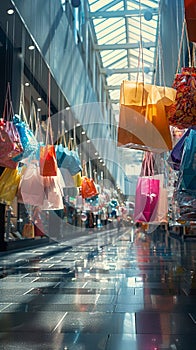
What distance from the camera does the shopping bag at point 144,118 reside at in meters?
4.31

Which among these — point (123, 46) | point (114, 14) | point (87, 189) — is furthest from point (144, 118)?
point (123, 46)

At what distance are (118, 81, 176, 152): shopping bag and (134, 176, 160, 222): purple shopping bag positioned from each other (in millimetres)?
2474

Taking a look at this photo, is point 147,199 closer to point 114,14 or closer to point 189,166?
point 189,166

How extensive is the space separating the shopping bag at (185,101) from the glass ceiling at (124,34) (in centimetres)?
948

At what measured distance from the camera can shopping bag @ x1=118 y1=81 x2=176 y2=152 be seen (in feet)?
14.1

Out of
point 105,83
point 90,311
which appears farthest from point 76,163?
point 105,83

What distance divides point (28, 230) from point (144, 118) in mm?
8325

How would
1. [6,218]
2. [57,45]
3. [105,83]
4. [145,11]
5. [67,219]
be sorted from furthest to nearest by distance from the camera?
[105,83] → [67,219] → [145,11] → [57,45] → [6,218]

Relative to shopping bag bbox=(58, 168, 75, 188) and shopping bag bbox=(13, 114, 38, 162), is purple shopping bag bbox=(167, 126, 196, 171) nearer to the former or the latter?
shopping bag bbox=(13, 114, 38, 162)

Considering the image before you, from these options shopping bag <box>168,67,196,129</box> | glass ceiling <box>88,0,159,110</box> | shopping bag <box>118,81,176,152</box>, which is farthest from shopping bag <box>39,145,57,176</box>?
glass ceiling <box>88,0,159,110</box>

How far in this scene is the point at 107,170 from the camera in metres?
31.8

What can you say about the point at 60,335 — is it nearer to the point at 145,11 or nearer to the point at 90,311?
the point at 90,311

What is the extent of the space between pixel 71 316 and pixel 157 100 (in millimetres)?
2426

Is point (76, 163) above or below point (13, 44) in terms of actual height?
below
